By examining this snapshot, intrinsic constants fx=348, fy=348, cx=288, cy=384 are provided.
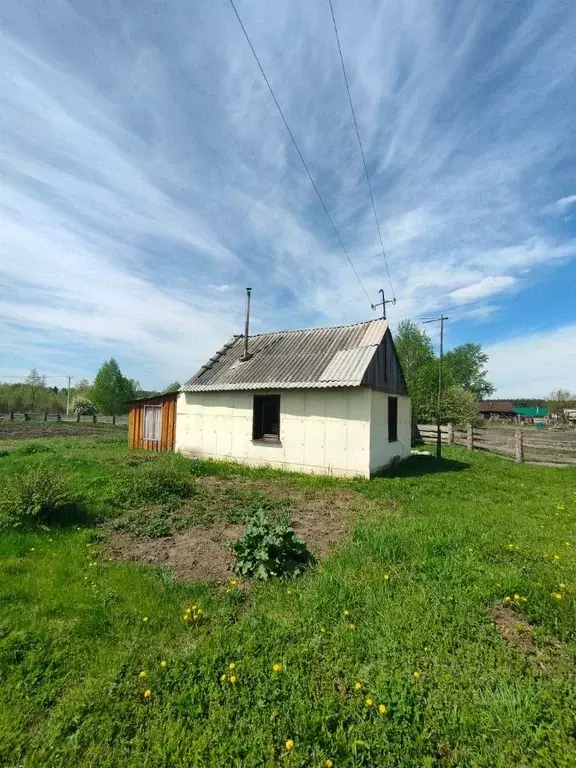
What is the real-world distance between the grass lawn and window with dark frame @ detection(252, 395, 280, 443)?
25.4 ft

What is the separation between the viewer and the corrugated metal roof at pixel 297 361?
1165 centimetres

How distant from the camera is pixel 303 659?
2963 mm

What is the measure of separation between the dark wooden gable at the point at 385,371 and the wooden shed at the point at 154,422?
862 cm

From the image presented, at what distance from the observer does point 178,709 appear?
249cm

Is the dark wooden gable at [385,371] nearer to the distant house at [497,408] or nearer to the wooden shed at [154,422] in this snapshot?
the wooden shed at [154,422]

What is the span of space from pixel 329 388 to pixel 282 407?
1.92 metres

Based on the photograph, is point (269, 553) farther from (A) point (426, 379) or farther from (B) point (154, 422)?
(A) point (426, 379)

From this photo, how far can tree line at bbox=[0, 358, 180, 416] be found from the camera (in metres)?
51.7

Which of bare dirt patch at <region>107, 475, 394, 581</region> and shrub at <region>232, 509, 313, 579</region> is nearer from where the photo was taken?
shrub at <region>232, 509, 313, 579</region>

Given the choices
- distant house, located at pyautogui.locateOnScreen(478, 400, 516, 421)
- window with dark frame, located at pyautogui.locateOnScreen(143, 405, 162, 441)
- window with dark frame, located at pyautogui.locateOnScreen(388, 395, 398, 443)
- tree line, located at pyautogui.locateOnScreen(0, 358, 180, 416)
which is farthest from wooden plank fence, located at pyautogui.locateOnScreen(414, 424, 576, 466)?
distant house, located at pyautogui.locateOnScreen(478, 400, 516, 421)

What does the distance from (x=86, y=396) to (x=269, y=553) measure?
6350 cm

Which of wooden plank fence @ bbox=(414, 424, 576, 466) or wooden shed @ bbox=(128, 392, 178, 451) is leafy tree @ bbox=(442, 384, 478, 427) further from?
wooden shed @ bbox=(128, 392, 178, 451)

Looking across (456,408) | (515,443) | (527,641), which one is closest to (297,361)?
(515,443)

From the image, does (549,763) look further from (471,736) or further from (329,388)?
(329,388)
